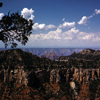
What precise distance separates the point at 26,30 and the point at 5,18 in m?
4.25

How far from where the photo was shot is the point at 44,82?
247ft

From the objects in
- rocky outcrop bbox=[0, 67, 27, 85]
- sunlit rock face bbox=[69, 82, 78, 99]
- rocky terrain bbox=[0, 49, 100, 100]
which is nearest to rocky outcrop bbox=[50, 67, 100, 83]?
rocky terrain bbox=[0, 49, 100, 100]

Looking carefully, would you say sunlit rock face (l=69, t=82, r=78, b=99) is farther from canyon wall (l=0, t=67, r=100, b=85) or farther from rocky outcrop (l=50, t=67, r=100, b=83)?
rocky outcrop (l=50, t=67, r=100, b=83)

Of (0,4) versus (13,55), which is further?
(13,55)

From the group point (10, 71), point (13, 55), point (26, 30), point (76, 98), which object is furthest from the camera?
point (13, 55)

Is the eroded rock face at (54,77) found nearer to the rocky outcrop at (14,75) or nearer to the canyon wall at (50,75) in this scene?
the canyon wall at (50,75)

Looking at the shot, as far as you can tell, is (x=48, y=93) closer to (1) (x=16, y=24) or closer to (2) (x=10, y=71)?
(2) (x=10, y=71)

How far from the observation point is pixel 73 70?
→ 274ft

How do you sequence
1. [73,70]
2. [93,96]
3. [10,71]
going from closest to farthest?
[93,96] → [10,71] → [73,70]

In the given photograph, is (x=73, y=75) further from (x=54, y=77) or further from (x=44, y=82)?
(x=44, y=82)

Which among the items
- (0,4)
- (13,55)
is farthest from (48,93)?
(0,4)

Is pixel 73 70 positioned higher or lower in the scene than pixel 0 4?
lower

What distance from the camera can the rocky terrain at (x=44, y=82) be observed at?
61188 mm

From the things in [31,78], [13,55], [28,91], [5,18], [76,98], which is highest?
[5,18]
